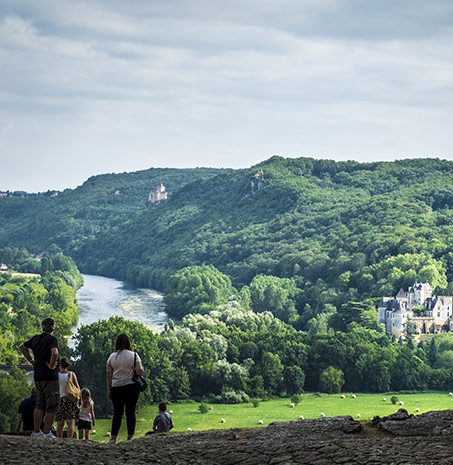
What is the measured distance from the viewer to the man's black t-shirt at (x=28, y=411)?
20.2m

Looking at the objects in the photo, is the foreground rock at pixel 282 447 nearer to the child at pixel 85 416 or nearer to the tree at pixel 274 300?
the child at pixel 85 416

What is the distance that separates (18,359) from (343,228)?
108699mm

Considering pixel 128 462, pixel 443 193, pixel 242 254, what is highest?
pixel 443 193

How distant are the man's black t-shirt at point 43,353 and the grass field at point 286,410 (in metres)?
36.7

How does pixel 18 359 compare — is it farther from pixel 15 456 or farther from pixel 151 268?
pixel 151 268

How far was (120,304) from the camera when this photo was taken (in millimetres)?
126812


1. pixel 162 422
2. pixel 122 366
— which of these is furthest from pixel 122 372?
pixel 162 422

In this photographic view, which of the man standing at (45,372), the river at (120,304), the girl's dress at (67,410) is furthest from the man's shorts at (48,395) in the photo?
the river at (120,304)

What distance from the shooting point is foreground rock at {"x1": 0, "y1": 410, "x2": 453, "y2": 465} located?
596 inches

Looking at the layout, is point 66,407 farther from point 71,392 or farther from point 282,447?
point 282,447

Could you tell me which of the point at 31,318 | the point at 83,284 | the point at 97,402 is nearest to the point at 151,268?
the point at 83,284

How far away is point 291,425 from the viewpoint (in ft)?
64.0

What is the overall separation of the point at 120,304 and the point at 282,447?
111895 millimetres

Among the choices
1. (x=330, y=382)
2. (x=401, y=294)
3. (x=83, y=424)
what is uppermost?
(x=401, y=294)
